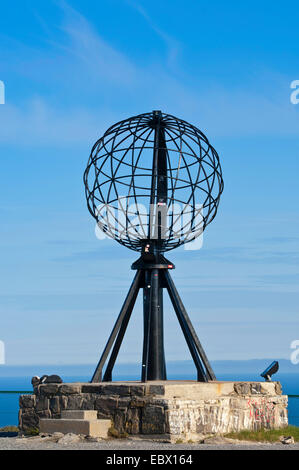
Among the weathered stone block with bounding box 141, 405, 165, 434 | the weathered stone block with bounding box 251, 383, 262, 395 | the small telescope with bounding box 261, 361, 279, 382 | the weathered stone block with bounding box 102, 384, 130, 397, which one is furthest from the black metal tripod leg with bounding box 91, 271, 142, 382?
the small telescope with bounding box 261, 361, 279, 382

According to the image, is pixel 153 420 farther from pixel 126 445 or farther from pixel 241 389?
pixel 241 389

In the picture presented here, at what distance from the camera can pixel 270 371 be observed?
73.4ft

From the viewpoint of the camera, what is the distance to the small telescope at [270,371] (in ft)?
72.8

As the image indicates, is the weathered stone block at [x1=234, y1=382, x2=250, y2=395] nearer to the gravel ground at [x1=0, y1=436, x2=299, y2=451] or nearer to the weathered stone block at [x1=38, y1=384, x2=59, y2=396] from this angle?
the gravel ground at [x1=0, y1=436, x2=299, y2=451]

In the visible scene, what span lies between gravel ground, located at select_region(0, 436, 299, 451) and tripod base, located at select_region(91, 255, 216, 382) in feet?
14.7

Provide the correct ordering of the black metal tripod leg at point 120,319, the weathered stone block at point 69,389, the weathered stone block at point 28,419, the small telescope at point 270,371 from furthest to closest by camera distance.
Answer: the small telescope at point 270,371, the black metal tripod leg at point 120,319, the weathered stone block at point 28,419, the weathered stone block at point 69,389

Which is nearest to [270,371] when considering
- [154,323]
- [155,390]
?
[154,323]

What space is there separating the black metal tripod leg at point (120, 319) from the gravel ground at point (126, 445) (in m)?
4.14

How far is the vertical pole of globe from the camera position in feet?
70.2

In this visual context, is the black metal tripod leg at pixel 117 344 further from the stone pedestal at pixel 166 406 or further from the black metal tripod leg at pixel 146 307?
the stone pedestal at pixel 166 406

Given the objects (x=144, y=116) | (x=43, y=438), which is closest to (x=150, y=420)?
(x=43, y=438)

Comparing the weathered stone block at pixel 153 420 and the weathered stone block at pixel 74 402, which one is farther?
the weathered stone block at pixel 74 402

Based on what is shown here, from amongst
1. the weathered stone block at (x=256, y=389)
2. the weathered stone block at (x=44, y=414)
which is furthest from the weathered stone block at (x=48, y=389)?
the weathered stone block at (x=256, y=389)
